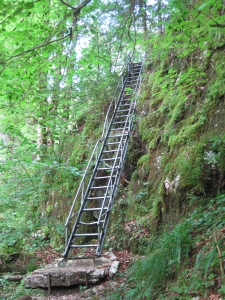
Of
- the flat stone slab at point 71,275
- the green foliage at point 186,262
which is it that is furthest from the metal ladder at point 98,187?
the green foliage at point 186,262

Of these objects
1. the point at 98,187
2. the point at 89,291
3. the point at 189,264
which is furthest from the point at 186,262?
the point at 98,187

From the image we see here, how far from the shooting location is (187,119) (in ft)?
18.6

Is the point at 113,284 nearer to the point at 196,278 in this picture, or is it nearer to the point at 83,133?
the point at 196,278

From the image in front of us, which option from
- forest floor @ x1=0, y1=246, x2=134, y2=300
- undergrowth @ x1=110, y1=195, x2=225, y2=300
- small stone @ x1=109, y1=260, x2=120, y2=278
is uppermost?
undergrowth @ x1=110, y1=195, x2=225, y2=300

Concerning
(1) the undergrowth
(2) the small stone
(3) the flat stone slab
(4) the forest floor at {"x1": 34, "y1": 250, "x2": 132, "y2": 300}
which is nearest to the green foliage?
(1) the undergrowth

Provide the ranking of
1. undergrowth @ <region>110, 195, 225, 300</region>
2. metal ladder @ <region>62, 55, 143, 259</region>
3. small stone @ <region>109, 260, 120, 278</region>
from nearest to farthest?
undergrowth @ <region>110, 195, 225, 300</region> < small stone @ <region>109, 260, 120, 278</region> < metal ladder @ <region>62, 55, 143, 259</region>

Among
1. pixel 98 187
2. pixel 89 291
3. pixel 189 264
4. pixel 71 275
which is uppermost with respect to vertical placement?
pixel 98 187

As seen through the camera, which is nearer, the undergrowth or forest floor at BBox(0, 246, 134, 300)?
the undergrowth

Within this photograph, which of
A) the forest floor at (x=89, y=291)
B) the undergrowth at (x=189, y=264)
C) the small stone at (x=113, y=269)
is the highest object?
the undergrowth at (x=189, y=264)

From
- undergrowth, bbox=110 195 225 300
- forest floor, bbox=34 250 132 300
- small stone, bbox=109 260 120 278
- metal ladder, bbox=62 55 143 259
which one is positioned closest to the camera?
undergrowth, bbox=110 195 225 300

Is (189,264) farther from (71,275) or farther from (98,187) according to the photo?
(98,187)

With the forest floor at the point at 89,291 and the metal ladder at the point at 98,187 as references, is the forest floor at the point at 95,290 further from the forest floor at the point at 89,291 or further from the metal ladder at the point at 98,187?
the metal ladder at the point at 98,187

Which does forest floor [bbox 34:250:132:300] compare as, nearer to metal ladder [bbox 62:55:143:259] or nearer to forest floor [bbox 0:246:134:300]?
forest floor [bbox 0:246:134:300]

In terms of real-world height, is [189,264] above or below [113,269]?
above
